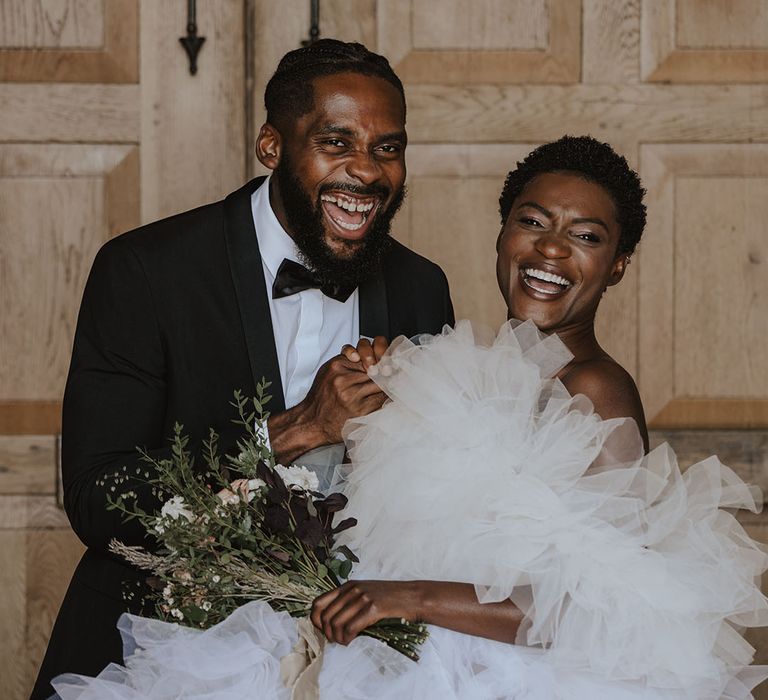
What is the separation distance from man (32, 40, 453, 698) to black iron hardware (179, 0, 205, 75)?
88cm

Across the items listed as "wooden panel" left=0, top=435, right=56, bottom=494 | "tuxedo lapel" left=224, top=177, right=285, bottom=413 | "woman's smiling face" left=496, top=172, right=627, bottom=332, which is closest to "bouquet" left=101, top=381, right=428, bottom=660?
"tuxedo lapel" left=224, top=177, right=285, bottom=413

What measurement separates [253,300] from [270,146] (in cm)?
38

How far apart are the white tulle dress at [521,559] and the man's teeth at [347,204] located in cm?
61

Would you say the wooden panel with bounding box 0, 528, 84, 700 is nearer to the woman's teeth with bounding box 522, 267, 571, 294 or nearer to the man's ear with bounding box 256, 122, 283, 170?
the man's ear with bounding box 256, 122, 283, 170

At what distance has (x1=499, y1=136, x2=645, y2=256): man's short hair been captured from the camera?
2443mm

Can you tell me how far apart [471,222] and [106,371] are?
142cm

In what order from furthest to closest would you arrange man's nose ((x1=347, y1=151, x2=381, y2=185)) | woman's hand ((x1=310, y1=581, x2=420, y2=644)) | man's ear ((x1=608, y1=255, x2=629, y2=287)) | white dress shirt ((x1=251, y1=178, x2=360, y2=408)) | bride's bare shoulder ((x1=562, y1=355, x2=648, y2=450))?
white dress shirt ((x1=251, y1=178, x2=360, y2=408)) → man's nose ((x1=347, y1=151, x2=381, y2=185)) → man's ear ((x1=608, y1=255, x2=629, y2=287)) → bride's bare shoulder ((x1=562, y1=355, x2=648, y2=450)) → woman's hand ((x1=310, y1=581, x2=420, y2=644))

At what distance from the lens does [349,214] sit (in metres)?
2.68

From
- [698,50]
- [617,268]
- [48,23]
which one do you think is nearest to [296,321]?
[617,268]

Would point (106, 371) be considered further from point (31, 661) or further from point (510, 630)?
point (31, 661)

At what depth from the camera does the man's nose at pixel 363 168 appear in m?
2.60

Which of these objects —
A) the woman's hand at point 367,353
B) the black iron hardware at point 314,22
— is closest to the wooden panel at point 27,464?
the black iron hardware at point 314,22

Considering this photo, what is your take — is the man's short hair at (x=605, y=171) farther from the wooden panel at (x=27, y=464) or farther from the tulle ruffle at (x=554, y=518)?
the wooden panel at (x=27, y=464)

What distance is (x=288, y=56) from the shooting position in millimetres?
2787
